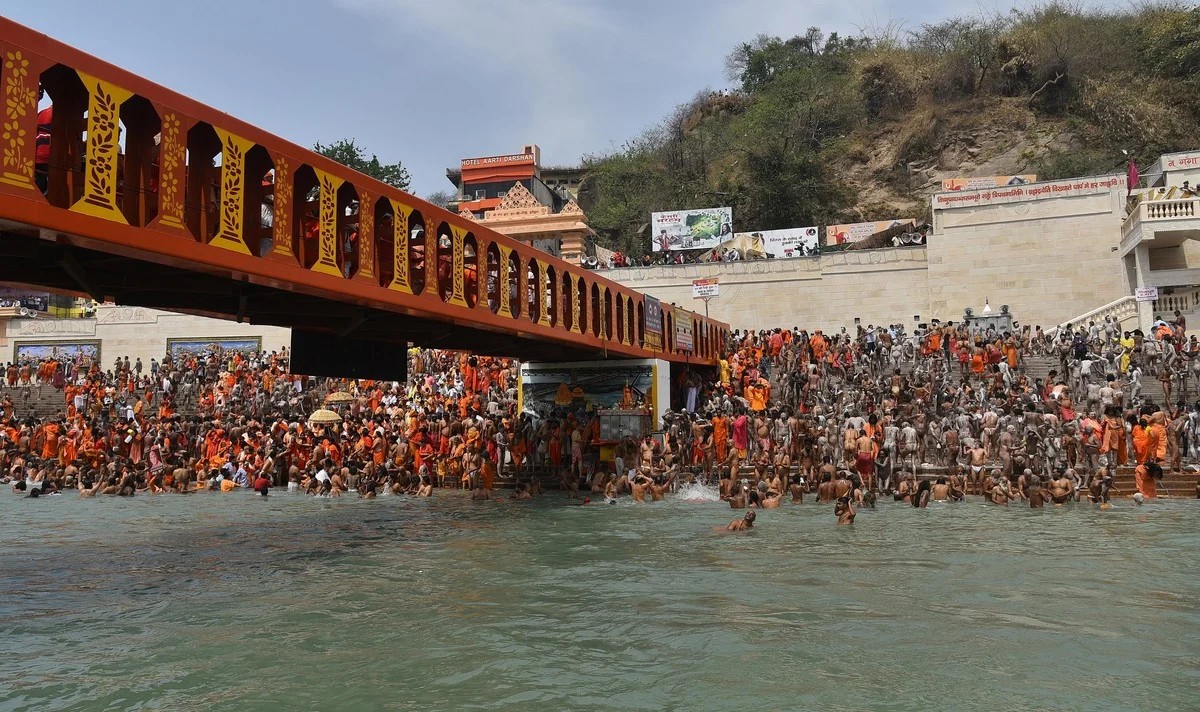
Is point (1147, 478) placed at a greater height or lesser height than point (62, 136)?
lesser

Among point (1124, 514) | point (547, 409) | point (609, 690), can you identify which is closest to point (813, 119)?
point (547, 409)

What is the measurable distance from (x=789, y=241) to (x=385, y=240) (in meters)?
31.2

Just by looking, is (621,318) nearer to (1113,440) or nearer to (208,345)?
(1113,440)

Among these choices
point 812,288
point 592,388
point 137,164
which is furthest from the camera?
point 812,288

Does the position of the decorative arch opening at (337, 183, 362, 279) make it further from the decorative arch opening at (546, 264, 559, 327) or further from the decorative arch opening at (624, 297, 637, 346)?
the decorative arch opening at (624, 297, 637, 346)

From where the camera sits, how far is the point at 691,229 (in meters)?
43.5

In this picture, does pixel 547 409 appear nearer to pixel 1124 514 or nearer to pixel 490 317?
pixel 490 317

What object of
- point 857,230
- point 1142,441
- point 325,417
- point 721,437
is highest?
point 857,230

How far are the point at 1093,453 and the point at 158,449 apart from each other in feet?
77.5

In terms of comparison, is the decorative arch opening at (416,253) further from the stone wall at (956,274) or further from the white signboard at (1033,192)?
the white signboard at (1033,192)

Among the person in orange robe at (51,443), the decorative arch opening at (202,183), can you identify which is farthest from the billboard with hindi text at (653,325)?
the person in orange robe at (51,443)

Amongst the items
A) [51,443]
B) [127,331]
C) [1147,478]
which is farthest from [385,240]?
[127,331]

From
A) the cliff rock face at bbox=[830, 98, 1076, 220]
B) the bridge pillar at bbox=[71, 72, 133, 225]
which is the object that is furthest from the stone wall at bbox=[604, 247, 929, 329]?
the bridge pillar at bbox=[71, 72, 133, 225]

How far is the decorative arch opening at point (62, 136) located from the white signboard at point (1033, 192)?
32.6 meters
